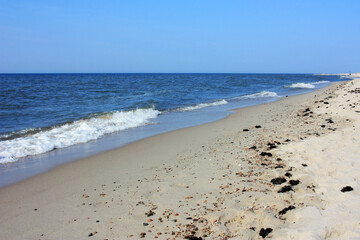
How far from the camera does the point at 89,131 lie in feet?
32.4

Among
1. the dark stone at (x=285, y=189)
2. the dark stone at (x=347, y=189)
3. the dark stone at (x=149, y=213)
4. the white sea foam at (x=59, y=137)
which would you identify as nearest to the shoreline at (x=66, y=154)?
the white sea foam at (x=59, y=137)

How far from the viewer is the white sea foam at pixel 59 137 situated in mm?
7417

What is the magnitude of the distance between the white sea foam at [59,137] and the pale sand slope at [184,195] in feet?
6.32

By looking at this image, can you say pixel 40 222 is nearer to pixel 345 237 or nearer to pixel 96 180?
pixel 96 180

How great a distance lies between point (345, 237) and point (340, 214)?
539mm

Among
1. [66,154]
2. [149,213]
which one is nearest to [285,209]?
[149,213]

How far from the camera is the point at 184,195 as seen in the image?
4.32 meters

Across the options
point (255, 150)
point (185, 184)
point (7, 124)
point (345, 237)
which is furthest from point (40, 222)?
point (7, 124)

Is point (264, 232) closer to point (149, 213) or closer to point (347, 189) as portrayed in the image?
point (149, 213)

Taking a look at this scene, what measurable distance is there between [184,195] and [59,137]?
6.15 m

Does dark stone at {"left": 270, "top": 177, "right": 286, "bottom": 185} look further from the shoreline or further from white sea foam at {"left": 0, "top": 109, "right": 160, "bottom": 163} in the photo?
white sea foam at {"left": 0, "top": 109, "right": 160, "bottom": 163}

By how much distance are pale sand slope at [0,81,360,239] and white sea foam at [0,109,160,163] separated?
75.8 inches

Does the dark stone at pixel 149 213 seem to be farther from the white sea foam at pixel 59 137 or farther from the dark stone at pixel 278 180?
the white sea foam at pixel 59 137

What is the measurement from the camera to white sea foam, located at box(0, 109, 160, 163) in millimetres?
7417
